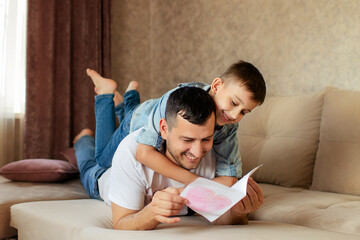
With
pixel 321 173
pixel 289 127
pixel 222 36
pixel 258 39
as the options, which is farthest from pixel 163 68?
pixel 321 173

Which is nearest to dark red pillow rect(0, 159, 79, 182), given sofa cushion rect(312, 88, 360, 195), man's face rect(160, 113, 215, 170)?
man's face rect(160, 113, 215, 170)

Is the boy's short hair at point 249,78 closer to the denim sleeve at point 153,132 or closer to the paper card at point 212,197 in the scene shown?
the denim sleeve at point 153,132

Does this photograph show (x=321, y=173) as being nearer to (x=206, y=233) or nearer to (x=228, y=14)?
(x=206, y=233)

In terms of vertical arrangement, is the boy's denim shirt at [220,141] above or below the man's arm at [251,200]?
above

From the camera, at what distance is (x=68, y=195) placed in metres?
2.08

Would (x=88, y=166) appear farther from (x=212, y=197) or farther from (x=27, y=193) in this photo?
(x=212, y=197)

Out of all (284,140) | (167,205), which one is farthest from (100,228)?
(284,140)

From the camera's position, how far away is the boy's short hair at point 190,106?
131 centimetres

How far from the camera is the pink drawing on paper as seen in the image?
1102 mm

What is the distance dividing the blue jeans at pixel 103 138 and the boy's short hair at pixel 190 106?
76cm

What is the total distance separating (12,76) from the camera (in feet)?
9.89

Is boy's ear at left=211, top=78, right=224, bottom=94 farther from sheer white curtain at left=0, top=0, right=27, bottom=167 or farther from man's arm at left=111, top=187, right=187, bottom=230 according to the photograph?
sheer white curtain at left=0, top=0, right=27, bottom=167

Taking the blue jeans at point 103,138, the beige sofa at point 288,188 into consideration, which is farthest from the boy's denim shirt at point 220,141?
the blue jeans at point 103,138

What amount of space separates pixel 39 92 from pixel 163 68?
1.17 metres
